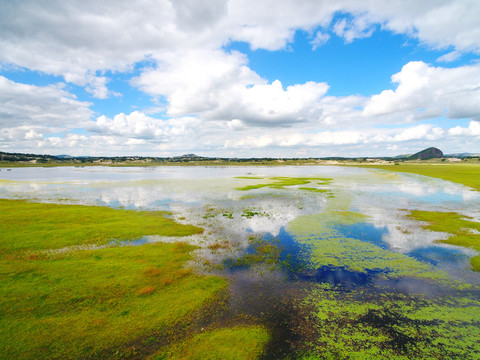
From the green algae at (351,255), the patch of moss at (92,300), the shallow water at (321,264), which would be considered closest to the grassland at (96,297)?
the patch of moss at (92,300)

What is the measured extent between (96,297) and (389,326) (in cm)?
1620

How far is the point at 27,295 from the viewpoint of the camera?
13164 mm

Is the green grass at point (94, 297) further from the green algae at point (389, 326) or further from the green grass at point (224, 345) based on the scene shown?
the green algae at point (389, 326)

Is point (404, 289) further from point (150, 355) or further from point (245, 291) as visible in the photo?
point (150, 355)

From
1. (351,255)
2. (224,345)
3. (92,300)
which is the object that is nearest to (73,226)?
(92,300)

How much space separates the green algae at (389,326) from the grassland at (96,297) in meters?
3.54

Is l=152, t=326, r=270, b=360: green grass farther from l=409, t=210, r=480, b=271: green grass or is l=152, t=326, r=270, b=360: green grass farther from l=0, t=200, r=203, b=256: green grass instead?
l=409, t=210, r=480, b=271: green grass

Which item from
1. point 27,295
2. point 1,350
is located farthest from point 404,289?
point 27,295

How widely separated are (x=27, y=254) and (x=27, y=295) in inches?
303

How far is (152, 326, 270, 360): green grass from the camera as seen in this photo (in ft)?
31.7

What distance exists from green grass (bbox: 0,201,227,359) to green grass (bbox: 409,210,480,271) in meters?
22.2

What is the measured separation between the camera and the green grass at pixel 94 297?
10.2m

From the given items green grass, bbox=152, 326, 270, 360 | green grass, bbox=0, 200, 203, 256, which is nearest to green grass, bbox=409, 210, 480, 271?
green grass, bbox=152, 326, 270, 360

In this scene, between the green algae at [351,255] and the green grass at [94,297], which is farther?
the green algae at [351,255]
